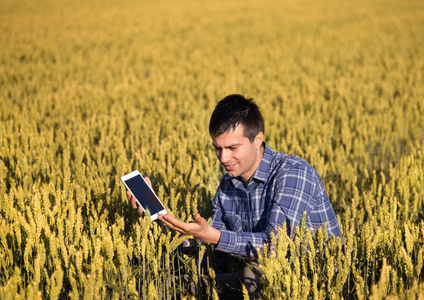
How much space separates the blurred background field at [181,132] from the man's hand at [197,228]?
0.07 meters

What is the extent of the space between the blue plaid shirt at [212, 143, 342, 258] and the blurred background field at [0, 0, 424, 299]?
158 mm

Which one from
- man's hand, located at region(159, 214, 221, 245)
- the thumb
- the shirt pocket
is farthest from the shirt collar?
the thumb

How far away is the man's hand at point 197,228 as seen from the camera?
1826 millimetres

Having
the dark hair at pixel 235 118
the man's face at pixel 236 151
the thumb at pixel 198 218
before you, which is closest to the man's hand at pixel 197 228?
the thumb at pixel 198 218

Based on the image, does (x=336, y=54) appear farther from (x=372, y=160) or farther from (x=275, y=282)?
(x=275, y=282)

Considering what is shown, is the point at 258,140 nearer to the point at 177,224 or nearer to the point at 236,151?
the point at 236,151

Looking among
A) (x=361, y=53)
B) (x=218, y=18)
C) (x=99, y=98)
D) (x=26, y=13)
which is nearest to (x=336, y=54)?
(x=361, y=53)

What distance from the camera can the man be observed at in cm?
203

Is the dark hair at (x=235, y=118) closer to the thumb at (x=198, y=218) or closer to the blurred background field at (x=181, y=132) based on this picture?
the blurred background field at (x=181, y=132)

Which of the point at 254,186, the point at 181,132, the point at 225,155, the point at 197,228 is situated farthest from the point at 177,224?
the point at 181,132

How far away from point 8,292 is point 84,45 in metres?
11.5

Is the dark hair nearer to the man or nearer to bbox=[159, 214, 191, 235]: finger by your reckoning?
the man

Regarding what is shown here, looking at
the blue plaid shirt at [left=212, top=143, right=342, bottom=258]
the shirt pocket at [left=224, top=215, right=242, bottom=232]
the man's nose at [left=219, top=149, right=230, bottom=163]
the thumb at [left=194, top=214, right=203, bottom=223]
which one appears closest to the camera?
the thumb at [left=194, top=214, right=203, bottom=223]

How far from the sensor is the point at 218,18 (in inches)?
708
